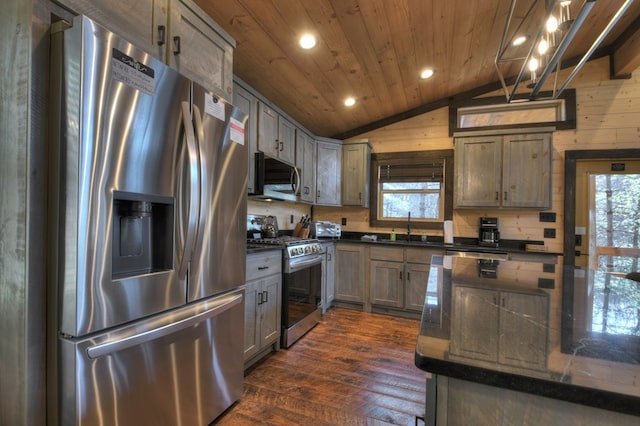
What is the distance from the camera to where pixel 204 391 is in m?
1.60

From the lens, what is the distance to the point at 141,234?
4.47 feet

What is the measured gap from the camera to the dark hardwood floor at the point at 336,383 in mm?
1827

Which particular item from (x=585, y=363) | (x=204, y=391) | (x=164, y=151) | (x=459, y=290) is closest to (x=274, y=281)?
(x=204, y=391)

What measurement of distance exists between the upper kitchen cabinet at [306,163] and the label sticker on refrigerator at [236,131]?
1810 millimetres

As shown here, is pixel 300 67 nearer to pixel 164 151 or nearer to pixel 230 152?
pixel 230 152

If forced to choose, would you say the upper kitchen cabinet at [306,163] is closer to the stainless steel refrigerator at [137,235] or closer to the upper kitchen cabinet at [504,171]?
the upper kitchen cabinet at [504,171]

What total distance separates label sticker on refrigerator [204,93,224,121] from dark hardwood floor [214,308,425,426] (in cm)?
173


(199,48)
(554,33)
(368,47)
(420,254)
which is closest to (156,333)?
(199,48)

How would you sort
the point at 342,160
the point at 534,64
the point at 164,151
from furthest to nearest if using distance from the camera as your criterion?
the point at 342,160 → the point at 534,64 → the point at 164,151

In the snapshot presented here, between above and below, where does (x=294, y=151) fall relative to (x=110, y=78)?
above

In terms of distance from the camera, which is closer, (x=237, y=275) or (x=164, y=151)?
(x=164, y=151)

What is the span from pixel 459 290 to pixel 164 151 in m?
1.32

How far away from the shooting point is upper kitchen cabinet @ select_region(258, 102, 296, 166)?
2.92 meters

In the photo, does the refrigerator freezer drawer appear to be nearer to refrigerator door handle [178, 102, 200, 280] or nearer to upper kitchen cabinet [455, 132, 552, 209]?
refrigerator door handle [178, 102, 200, 280]
